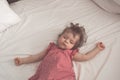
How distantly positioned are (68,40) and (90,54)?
141 mm

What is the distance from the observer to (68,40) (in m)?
1.25

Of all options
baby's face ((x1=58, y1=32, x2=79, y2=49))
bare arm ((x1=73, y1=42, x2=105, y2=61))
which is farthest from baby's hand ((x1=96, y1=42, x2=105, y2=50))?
baby's face ((x1=58, y1=32, x2=79, y2=49))

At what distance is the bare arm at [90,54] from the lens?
49.1 inches

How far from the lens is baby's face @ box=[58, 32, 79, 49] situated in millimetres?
1245

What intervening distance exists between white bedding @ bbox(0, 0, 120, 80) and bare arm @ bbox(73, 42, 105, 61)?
0.9 inches

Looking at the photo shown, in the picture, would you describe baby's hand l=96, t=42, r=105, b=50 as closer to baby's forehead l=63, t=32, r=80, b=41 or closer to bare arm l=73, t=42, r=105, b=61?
bare arm l=73, t=42, r=105, b=61

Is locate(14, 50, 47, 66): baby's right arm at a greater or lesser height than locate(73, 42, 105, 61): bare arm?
greater

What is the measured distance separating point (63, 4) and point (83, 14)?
187 mm

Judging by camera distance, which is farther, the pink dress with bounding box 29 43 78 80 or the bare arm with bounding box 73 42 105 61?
the bare arm with bounding box 73 42 105 61

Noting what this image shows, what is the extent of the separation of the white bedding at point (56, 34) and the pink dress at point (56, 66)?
5cm

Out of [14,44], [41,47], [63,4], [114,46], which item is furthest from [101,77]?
[63,4]

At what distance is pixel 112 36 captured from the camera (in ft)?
4.54

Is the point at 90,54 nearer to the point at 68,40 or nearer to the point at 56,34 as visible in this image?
the point at 68,40

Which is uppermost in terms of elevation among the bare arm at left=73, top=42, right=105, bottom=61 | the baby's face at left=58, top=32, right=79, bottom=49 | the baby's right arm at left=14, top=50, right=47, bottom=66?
the baby's face at left=58, top=32, right=79, bottom=49
